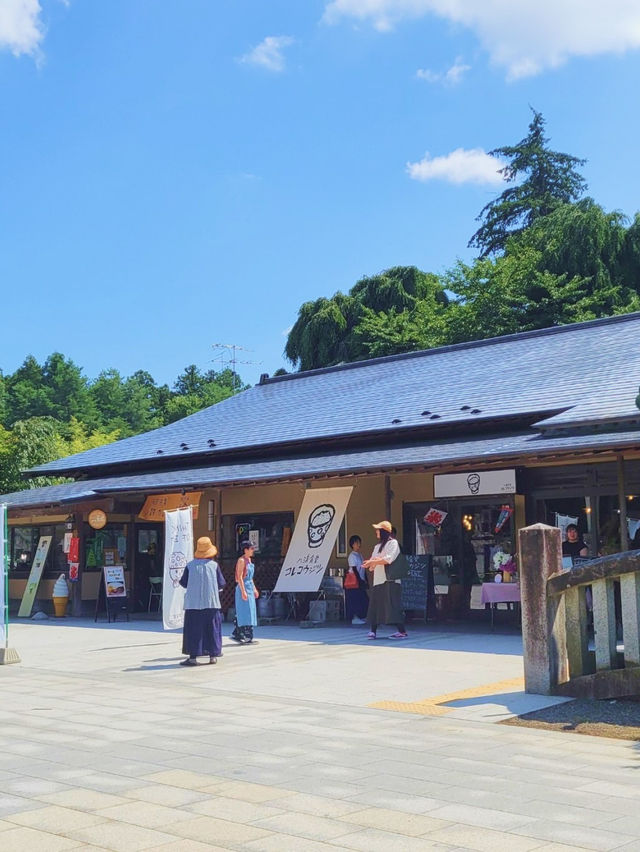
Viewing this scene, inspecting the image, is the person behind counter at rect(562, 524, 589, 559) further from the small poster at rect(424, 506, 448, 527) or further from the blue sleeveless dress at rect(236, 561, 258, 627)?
the blue sleeveless dress at rect(236, 561, 258, 627)

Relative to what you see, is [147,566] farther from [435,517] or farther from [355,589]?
[435,517]

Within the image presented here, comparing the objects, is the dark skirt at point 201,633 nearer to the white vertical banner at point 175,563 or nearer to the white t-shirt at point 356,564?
the white vertical banner at point 175,563

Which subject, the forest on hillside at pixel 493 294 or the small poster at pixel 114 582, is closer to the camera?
the small poster at pixel 114 582

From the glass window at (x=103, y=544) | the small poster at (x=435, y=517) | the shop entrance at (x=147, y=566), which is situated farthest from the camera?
the shop entrance at (x=147, y=566)

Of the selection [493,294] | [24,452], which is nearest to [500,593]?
[493,294]

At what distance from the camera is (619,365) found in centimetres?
1706

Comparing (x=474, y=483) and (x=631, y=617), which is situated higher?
(x=474, y=483)

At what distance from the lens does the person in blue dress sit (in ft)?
43.0

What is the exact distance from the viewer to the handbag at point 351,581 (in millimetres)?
16344

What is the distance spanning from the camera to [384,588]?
13562mm

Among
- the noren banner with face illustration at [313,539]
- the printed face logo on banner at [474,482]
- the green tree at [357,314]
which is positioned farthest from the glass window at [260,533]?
the green tree at [357,314]

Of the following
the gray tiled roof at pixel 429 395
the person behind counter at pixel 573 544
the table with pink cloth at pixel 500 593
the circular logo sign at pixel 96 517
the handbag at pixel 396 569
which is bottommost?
the table with pink cloth at pixel 500 593

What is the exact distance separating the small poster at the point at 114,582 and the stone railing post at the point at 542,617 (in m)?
11.7

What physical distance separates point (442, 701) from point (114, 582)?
11.5 metres
